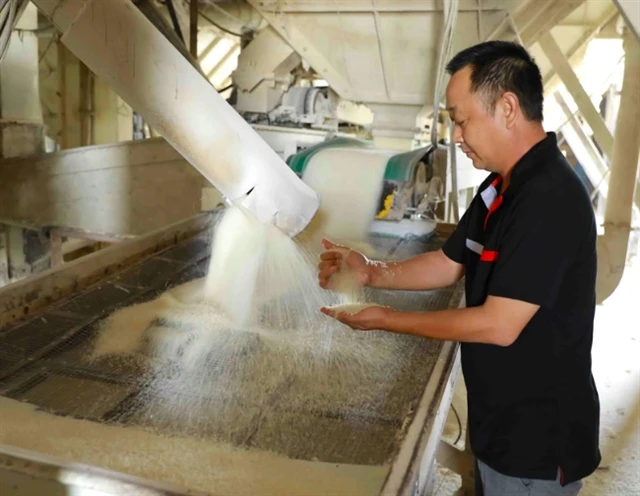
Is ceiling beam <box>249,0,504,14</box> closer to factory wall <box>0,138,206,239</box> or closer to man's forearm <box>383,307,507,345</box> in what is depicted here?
factory wall <box>0,138,206,239</box>

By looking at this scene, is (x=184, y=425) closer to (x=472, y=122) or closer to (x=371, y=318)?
(x=371, y=318)

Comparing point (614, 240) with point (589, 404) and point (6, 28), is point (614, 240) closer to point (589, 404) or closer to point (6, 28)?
point (589, 404)

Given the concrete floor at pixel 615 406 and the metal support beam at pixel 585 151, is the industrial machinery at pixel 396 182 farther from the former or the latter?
the metal support beam at pixel 585 151

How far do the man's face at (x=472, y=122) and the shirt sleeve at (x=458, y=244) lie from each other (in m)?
0.37

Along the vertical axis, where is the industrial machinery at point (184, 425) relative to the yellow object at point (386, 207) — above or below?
below

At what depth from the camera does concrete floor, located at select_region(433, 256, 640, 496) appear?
117 inches

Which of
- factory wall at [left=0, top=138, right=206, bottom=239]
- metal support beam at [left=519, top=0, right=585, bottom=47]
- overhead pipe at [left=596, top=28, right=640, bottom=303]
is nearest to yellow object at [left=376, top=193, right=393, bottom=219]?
factory wall at [left=0, top=138, right=206, bottom=239]

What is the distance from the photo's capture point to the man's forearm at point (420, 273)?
1819mm

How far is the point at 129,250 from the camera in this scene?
246 centimetres

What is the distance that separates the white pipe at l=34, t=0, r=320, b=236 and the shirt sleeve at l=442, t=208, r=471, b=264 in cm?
69

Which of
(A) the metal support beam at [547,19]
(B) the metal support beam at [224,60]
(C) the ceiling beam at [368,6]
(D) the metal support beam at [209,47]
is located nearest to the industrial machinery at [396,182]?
(C) the ceiling beam at [368,6]

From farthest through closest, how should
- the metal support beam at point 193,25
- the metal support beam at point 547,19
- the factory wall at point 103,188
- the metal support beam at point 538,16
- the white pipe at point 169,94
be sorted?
the metal support beam at point 193,25 < the metal support beam at point 547,19 < the metal support beam at point 538,16 < the factory wall at point 103,188 < the white pipe at point 169,94

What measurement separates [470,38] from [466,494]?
9.38 feet

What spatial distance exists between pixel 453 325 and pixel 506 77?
558 mm
